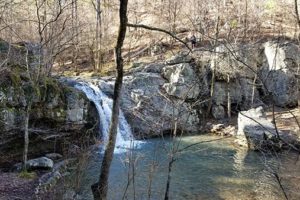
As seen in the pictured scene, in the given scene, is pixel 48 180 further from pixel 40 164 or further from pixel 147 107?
pixel 147 107

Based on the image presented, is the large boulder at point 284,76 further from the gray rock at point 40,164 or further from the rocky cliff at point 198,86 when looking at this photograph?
the gray rock at point 40,164

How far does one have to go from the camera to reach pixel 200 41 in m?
36.7

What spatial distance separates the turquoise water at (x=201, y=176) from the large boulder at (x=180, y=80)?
22.0 feet

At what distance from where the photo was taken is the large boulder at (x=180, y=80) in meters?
27.9

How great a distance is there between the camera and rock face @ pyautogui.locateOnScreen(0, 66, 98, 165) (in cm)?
1714

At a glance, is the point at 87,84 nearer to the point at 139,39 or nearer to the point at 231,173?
the point at 231,173

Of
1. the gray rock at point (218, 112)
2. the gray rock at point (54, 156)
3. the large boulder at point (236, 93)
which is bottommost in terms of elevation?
the gray rock at point (54, 156)

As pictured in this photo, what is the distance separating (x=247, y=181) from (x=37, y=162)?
894cm

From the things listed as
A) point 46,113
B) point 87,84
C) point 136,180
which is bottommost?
point 136,180

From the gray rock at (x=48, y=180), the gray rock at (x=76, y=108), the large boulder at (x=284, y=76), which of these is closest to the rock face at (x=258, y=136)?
the large boulder at (x=284, y=76)

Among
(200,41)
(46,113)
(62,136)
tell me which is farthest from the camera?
(200,41)

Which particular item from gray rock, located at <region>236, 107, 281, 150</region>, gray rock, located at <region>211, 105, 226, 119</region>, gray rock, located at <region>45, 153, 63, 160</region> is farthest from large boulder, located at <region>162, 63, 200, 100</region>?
gray rock, located at <region>45, 153, 63, 160</region>

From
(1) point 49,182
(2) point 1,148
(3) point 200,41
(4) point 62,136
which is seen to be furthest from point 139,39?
(1) point 49,182

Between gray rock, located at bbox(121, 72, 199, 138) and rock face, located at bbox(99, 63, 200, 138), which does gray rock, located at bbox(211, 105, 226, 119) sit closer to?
rock face, located at bbox(99, 63, 200, 138)
